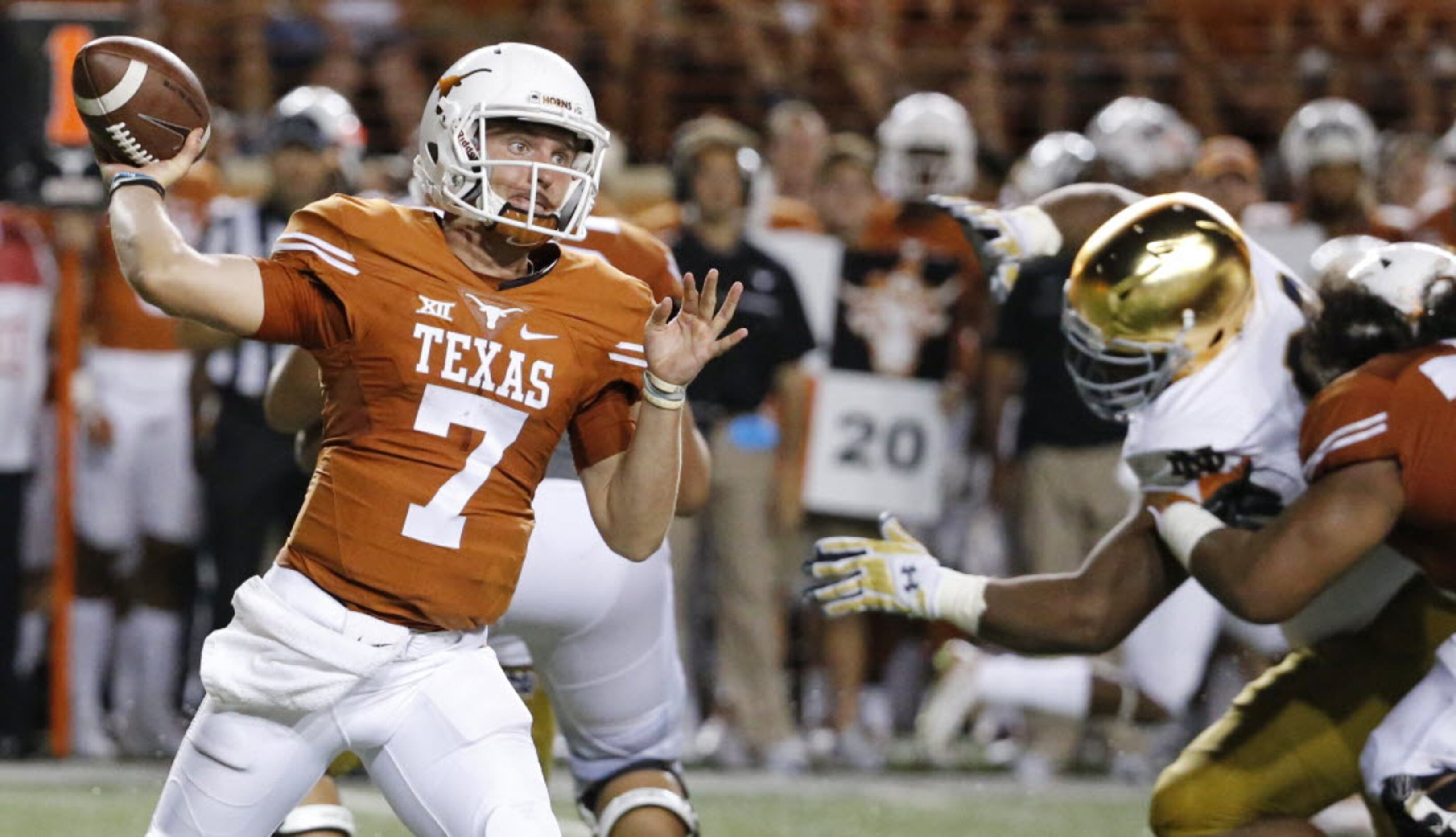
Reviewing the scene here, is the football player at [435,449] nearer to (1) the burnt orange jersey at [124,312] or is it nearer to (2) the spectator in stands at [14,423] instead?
(1) the burnt orange jersey at [124,312]

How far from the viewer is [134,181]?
3020 millimetres

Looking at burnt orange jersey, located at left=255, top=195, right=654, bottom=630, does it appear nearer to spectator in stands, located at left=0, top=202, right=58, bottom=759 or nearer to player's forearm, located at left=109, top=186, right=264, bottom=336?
player's forearm, located at left=109, top=186, right=264, bottom=336

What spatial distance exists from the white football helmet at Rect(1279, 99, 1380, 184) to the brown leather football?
472cm

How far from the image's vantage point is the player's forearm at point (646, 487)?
321cm

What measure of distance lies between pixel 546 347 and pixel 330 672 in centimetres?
56

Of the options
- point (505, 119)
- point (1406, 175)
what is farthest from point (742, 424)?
point (505, 119)

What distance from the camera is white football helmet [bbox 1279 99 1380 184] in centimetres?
697

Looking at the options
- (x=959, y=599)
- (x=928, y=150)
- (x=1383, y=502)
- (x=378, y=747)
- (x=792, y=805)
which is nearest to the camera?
(x=378, y=747)

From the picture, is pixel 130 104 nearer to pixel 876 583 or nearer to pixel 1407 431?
pixel 876 583

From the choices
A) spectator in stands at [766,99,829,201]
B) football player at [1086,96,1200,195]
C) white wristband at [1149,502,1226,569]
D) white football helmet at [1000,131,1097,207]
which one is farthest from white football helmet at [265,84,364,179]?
white wristband at [1149,502,1226,569]

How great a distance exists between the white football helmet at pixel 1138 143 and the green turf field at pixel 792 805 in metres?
1.93

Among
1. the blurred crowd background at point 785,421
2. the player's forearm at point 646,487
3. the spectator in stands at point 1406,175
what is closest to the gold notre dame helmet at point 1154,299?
the player's forearm at point 646,487

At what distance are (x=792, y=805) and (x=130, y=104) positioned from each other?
11.8ft

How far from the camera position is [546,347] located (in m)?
3.23
